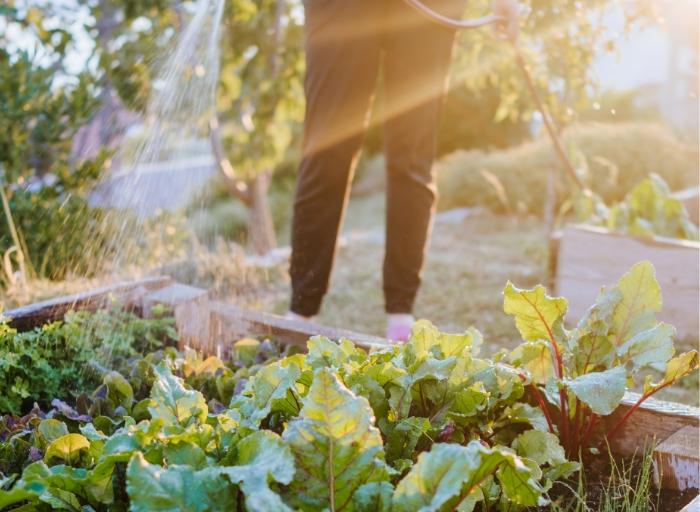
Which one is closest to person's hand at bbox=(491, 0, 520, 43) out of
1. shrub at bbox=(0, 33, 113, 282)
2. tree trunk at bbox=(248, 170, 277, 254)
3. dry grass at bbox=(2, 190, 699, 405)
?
dry grass at bbox=(2, 190, 699, 405)

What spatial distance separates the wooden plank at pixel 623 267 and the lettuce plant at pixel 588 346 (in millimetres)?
1373

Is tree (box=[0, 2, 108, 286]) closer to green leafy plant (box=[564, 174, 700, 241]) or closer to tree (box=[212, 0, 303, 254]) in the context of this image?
tree (box=[212, 0, 303, 254])

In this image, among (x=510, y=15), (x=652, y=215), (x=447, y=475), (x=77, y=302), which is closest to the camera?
(x=447, y=475)

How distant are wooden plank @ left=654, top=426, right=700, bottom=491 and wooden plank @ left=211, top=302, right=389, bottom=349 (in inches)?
28.9

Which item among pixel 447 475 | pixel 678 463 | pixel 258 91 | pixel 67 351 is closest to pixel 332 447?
pixel 447 475

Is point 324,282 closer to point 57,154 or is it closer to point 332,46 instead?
point 332,46

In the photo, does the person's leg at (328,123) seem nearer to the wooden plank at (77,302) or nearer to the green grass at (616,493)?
the wooden plank at (77,302)

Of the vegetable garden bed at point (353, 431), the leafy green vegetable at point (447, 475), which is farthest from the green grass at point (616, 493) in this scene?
the leafy green vegetable at point (447, 475)

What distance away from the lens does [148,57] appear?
4043 mm

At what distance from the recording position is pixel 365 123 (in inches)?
92.4

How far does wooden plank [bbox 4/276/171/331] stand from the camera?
178 centimetres

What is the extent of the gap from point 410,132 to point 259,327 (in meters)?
0.79

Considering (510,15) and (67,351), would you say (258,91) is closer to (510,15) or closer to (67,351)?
(510,15)

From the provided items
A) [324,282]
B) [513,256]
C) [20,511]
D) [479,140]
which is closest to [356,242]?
[513,256]
